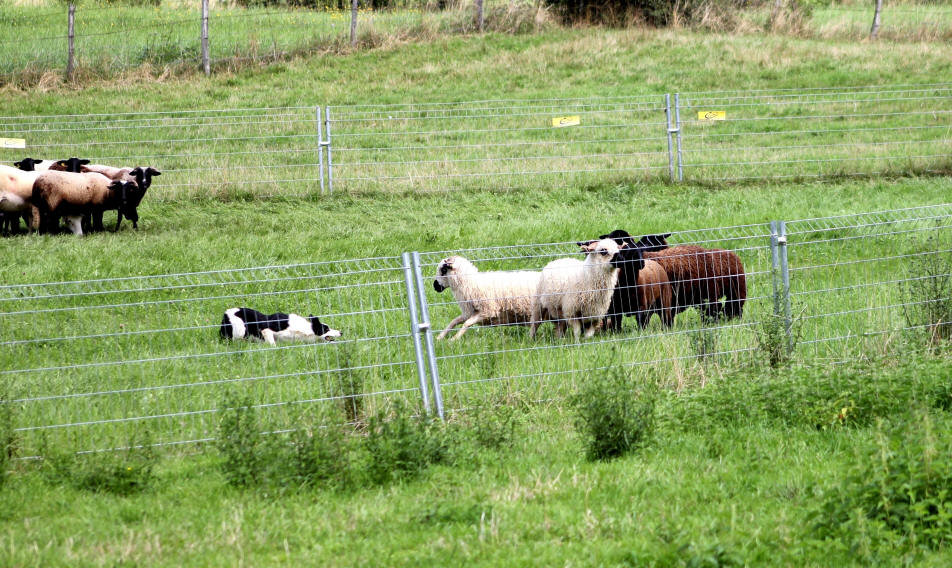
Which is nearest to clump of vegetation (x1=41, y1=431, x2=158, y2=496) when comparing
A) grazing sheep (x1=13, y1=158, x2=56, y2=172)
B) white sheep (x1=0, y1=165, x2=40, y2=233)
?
white sheep (x1=0, y1=165, x2=40, y2=233)

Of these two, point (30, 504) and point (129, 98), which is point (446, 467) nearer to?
point (30, 504)

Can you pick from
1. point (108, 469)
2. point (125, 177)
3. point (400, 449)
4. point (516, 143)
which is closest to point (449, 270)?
point (400, 449)

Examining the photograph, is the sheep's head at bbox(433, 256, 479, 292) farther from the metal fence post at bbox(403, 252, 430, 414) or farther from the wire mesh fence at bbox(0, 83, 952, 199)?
the wire mesh fence at bbox(0, 83, 952, 199)

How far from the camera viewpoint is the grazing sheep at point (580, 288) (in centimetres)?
1096

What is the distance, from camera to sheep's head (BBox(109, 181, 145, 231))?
664 inches

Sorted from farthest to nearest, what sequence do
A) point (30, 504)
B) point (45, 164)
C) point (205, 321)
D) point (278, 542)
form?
point (45, 164)
point (205, 321)
point (30, 504)
point (278, 542)

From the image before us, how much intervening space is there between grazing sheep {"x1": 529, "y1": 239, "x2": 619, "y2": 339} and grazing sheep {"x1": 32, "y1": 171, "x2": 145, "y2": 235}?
8.66 meters

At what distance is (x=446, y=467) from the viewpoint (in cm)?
683

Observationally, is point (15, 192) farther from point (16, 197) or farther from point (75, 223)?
point (75, 223)

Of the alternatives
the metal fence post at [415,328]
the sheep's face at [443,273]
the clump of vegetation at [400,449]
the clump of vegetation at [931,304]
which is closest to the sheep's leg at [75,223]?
the sheep's face at [443,273]

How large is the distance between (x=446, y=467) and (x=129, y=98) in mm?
20462

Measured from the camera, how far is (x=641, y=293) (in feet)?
38.1

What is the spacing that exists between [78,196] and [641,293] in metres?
10.0

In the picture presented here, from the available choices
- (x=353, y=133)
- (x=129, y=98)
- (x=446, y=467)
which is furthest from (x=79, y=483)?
(x=129, y=98)
